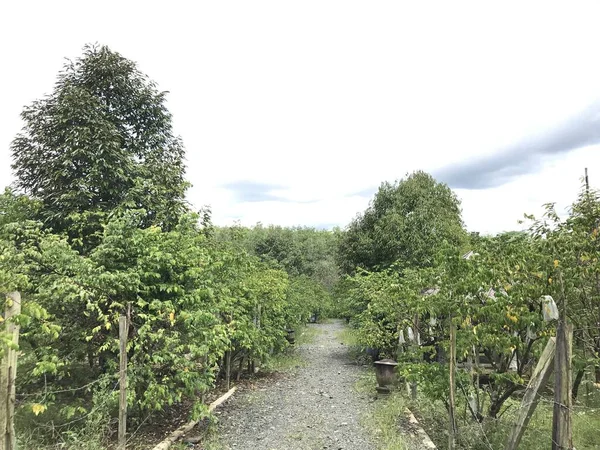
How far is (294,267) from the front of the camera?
3084 cm

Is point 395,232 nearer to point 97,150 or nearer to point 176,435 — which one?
point 97,150

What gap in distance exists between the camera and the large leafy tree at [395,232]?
12023 millimetres

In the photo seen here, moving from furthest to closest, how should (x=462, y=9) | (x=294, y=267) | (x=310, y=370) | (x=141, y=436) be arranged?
(x=294, y=267)
(x=310, y=370)
(x=462, y=9)
(x=141, y=436)

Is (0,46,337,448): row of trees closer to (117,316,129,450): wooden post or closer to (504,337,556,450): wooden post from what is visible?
(117,316,129,450): wooden post

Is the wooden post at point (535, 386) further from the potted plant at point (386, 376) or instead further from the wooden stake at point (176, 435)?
the potted plant at point (386, 376)

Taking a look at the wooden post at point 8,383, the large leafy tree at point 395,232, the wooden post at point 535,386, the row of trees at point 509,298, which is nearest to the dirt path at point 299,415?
the row of trees at point 509,298

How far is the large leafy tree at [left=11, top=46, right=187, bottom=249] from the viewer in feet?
28.2

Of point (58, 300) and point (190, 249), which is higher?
point (190, 249)

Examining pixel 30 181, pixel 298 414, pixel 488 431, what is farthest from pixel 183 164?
pixel 488 431

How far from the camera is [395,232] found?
1230 cm

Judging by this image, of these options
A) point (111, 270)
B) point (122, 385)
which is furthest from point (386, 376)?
point (111, 270)

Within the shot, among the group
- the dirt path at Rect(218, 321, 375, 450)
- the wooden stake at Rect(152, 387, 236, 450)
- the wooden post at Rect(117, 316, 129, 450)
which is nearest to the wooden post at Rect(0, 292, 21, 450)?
the wooden post at Rect(117, 316, 129, 450)

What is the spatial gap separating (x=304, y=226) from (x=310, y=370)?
47.1 m

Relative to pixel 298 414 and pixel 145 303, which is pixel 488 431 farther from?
pixel 145 303
